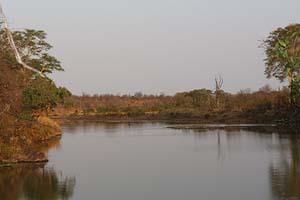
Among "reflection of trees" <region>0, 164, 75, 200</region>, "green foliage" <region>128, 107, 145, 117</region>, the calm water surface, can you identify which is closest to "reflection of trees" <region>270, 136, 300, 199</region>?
the calm water surface

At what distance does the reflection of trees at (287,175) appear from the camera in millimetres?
11712

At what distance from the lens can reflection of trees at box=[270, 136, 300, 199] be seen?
11.7 meters

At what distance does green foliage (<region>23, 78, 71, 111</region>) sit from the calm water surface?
101 inches

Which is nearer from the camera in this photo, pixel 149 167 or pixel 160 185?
pixel 160 185

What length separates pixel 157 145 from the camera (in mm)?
24578

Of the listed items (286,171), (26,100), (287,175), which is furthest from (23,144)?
(287,175)

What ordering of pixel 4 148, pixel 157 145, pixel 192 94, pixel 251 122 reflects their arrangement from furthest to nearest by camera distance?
pixel 192 94
pixel 251 122
pixel 157 145
pixel 4 148

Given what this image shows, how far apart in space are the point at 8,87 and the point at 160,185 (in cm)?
663

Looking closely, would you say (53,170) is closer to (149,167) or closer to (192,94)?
(149,167)

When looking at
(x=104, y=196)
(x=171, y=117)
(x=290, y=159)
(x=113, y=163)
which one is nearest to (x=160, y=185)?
(x=104, y=196)

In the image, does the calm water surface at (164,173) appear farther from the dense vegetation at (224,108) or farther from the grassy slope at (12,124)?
the dense vegetation at (224,108)

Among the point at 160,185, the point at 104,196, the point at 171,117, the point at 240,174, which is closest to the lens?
the point at 104,196

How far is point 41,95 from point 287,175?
14231mm

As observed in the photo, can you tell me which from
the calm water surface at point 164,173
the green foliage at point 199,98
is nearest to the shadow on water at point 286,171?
the calm water surface at point 164,173
